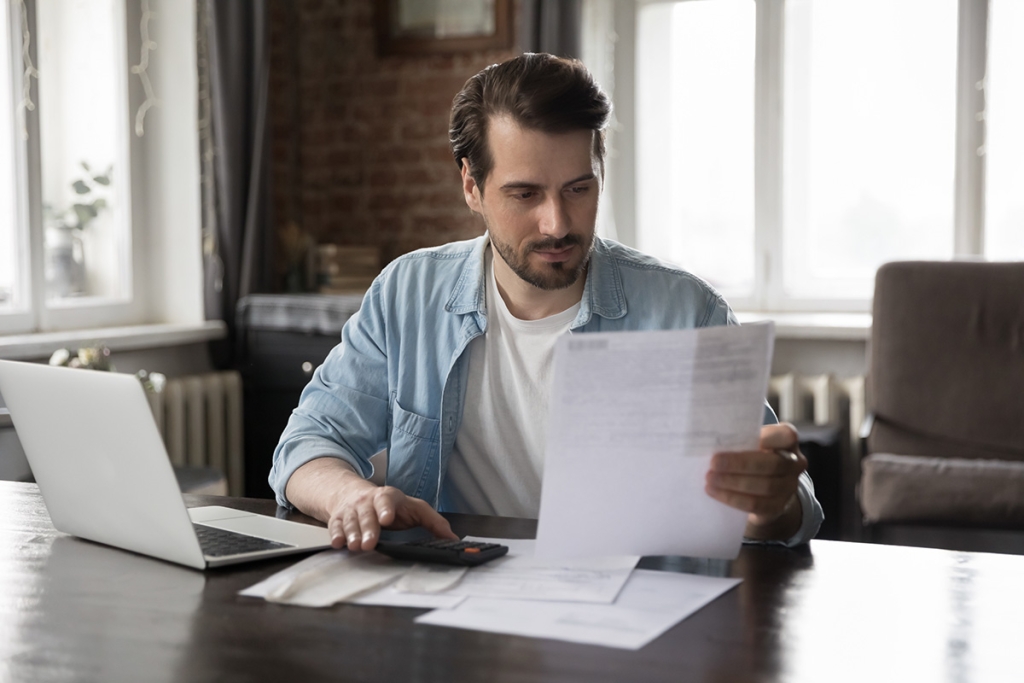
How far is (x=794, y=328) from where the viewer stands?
3.42 m

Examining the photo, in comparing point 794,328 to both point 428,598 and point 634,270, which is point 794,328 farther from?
point 428,598

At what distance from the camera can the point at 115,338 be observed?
3230mm

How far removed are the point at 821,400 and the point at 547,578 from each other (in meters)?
2.47

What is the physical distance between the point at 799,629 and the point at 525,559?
1.05 ft

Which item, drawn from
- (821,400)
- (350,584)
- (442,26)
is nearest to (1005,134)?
(821,400)

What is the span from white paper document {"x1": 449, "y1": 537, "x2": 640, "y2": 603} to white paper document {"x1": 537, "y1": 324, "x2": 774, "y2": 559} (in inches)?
0.7

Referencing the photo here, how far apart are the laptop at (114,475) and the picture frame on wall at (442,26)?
9.45 ft

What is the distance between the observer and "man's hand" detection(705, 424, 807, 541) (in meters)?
1.08

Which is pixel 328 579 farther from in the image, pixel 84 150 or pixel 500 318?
pixel 84 150

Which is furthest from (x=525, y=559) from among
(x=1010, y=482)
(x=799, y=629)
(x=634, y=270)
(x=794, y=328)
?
(x=794, y=328)

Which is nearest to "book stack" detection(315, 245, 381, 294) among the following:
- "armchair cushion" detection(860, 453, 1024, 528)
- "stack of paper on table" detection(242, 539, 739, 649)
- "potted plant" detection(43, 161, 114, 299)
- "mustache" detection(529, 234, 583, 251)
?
"potted plant" detection(43, 161, 114, 299)

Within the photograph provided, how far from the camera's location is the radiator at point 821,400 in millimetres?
3359

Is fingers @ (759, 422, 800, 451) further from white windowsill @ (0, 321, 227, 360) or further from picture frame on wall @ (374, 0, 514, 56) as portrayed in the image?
picture frame on wall @ (374, 0, 514, 56)

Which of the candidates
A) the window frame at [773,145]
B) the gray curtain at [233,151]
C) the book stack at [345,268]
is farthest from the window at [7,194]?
the window frame at [773,145]
